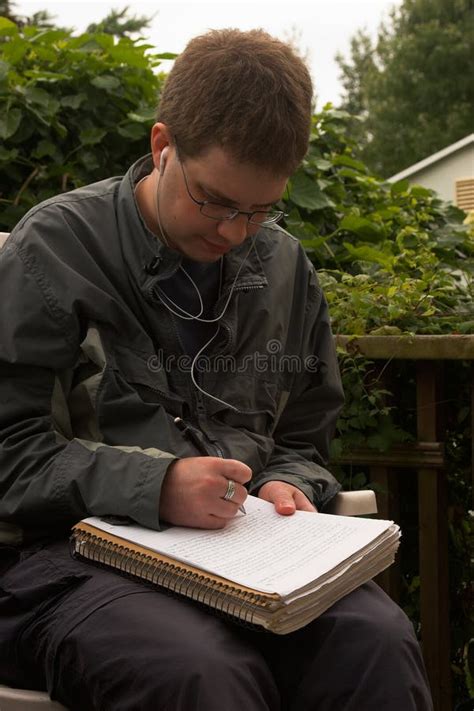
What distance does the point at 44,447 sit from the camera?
185 cm

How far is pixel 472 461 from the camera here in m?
2.68

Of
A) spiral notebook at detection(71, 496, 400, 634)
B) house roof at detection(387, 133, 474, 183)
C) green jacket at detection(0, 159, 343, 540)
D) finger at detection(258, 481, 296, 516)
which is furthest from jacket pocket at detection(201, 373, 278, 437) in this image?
house roof at detection(387, 133, 474, 183)

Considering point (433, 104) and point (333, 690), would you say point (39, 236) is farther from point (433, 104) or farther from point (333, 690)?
point (433, 104)

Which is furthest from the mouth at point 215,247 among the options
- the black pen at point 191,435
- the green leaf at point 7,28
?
the green leaf at point 7,28

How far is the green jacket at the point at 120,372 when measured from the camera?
→ 1.82 m

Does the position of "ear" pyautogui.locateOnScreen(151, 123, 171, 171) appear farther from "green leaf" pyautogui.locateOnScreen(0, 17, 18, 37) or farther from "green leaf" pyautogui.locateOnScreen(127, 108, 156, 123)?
"green leaf" pyautogui.locateOnScreen(0, 17, 18, 37)

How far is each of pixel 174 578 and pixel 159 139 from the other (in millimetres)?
902

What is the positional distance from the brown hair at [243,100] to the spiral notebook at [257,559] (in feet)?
2.29

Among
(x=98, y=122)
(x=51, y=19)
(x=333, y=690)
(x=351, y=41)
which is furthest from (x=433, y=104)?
(x=333, y=690)

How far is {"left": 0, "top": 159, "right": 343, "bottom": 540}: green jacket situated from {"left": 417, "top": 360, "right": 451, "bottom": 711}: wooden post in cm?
49

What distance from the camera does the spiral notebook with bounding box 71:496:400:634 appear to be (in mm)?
1552

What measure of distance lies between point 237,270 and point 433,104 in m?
36.1

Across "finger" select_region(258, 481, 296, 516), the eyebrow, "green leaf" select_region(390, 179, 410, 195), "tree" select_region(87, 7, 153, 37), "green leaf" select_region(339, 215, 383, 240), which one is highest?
"tree" select_region(87, 7, 153, 37)

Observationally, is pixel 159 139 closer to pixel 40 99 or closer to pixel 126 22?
pixel 40 99
